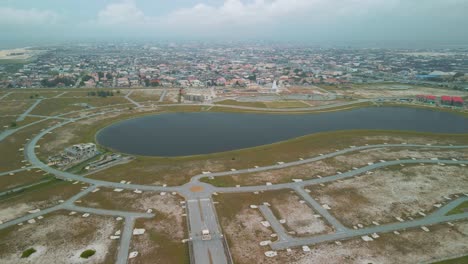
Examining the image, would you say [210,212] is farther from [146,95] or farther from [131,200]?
[146,95]

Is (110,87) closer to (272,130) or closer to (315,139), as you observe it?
(272,130)

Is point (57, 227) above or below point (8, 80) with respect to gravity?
below

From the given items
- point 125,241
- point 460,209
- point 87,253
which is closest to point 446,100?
point 460,209

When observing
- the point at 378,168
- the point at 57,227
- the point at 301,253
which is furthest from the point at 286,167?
the point at 57,227

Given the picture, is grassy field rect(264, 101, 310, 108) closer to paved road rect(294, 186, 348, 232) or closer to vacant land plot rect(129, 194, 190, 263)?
paved road rect(294, 186, 348, 232)

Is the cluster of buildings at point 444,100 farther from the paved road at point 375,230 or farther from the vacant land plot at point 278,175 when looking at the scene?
the paved road at point 375,230

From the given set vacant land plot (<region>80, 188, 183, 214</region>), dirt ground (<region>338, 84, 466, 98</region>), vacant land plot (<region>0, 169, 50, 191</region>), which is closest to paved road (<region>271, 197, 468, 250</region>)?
vacant land plot (<region>80, 188, 183, 214</region>)
